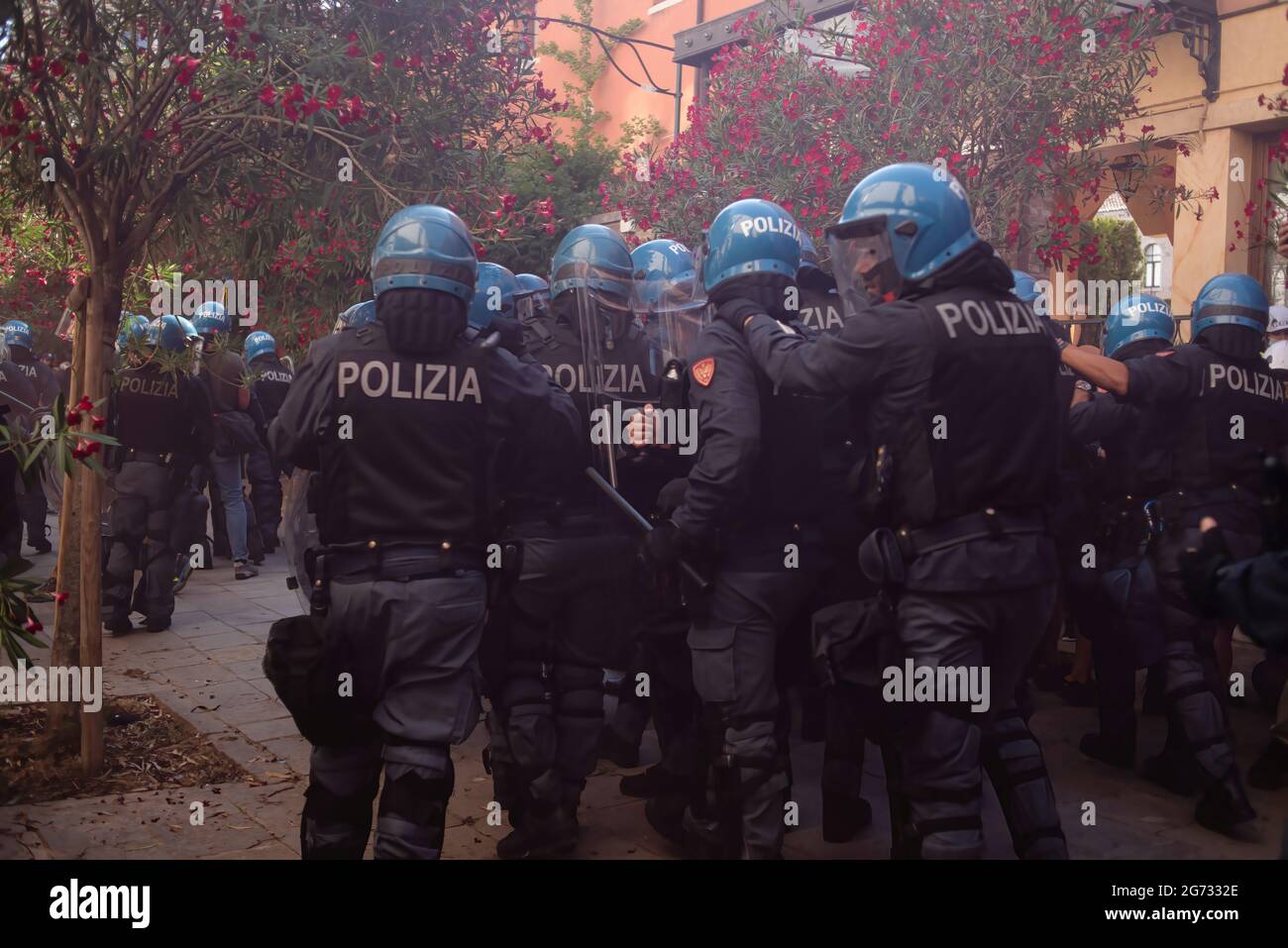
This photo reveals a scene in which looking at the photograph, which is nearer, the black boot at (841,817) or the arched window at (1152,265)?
the black boot at (841,817)

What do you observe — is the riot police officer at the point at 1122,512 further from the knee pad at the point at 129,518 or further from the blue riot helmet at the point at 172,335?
the knee pad at the point at 129,518

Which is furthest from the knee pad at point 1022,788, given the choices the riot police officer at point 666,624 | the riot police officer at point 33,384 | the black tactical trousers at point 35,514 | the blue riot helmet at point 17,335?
the blue riot helmet at point 17,335

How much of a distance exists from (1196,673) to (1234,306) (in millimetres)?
1567

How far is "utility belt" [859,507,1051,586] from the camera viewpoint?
360 cm

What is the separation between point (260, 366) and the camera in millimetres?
10859

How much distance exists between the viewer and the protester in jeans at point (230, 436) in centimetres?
956

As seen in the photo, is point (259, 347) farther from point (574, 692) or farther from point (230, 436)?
point (574, 692)

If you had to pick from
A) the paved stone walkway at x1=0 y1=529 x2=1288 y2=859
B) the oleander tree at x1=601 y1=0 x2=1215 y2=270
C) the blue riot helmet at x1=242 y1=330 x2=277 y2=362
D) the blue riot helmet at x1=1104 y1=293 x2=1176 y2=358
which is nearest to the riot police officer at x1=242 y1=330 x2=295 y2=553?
the blue riot helmet at x1=242 y1=330 x2=277 y2=362

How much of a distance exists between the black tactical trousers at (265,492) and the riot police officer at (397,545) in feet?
25.5

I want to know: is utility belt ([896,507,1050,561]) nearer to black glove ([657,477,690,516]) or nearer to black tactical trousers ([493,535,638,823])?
black glove ([657,477,690,516])

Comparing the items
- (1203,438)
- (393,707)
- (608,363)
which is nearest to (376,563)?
(393,707)
